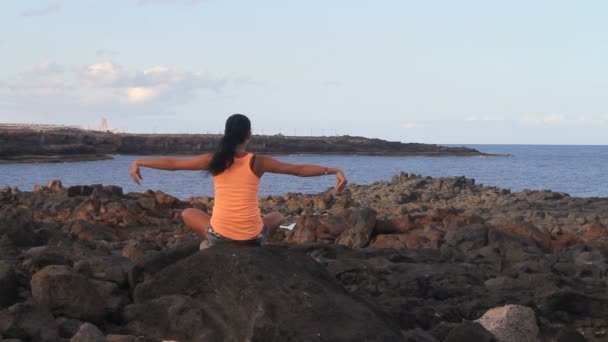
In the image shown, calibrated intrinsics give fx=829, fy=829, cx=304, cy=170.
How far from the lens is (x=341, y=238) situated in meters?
13.1

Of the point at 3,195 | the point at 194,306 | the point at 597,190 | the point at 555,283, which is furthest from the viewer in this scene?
the point at 597,190

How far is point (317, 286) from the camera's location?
6.15m

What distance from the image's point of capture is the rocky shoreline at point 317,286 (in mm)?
5859

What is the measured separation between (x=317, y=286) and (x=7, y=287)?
2.52 m

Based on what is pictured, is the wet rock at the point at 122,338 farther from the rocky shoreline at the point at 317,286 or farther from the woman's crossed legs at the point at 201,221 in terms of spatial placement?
the woman's crossed legs at the point at 201,221

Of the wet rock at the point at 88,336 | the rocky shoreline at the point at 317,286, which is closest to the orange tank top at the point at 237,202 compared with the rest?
the rocky shoreline at the point at 317,286

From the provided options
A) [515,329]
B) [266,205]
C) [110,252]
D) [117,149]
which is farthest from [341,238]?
[117,149]

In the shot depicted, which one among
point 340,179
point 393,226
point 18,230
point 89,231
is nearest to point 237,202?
point 340,179

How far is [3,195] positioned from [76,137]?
9494 centimetres

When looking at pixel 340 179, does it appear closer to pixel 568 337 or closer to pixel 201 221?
pixel 201 221

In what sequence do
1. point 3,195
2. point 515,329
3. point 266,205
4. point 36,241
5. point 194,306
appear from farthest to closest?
1. point 266,205
2. point 3,195
3. point 36,241
4. point 515,329
5. point 194,306

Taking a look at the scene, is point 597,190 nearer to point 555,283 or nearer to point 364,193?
point 364,193

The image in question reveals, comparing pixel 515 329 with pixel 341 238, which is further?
pixel 341 238

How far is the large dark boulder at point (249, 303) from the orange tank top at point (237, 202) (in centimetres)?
48
